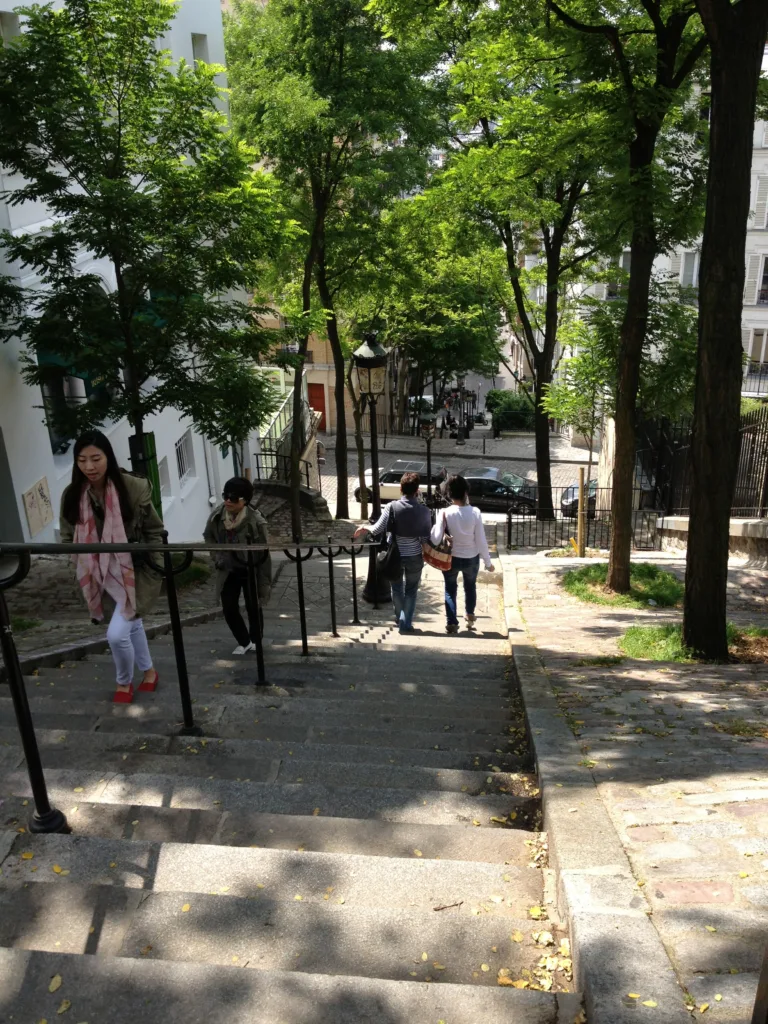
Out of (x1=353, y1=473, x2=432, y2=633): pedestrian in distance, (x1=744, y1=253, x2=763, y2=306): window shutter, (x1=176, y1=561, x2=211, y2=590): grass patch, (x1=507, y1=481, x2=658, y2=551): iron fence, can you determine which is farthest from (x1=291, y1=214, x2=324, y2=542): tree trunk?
(x1=744, y1=253, x2=763, y2=306): window shutter

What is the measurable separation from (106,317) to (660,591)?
25.6ft

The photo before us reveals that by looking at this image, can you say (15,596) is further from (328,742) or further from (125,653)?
(328,742)

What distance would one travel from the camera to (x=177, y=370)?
9867 millimetres

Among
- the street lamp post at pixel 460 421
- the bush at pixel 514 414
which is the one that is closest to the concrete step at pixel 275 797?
the street lamp post at pixel 460 421

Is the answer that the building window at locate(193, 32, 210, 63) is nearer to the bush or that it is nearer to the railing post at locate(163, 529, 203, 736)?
the railing post at locate(163, 529, 203, 736)

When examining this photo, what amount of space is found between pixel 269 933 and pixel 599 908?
107cm

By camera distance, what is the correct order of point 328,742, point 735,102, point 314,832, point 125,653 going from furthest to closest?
point 735,102
point 125,653
point 328,742
point 314,832

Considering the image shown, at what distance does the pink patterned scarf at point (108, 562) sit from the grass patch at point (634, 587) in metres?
7.25

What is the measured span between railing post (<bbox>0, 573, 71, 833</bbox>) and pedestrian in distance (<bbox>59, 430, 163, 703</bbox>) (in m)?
1.63

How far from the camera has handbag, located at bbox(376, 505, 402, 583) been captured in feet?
25.6

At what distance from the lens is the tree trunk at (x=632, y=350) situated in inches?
333

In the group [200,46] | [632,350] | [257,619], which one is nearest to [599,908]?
[257,619]

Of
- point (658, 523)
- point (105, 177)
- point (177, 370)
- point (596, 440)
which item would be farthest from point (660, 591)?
point (596, 440)

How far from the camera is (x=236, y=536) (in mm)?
5980
